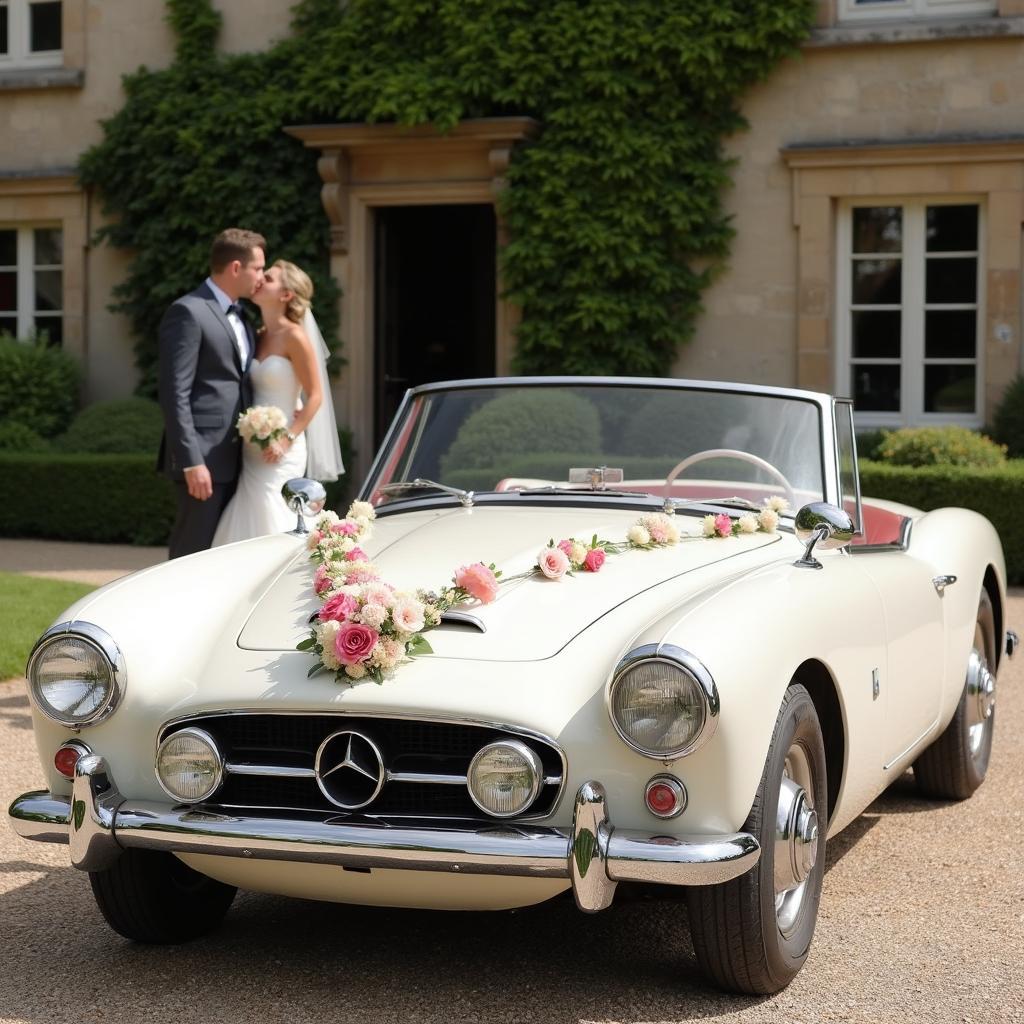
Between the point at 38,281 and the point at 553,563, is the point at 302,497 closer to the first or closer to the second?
the point at 553,563

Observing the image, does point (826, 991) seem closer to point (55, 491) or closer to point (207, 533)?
point (207, 533)

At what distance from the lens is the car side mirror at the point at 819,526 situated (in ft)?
12.5

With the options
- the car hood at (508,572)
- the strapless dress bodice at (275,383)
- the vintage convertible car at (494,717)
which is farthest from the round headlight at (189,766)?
the strapless dress bodice at (275,383)

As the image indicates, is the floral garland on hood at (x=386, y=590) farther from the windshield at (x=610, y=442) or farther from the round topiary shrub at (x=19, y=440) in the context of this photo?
the round topiary shrub at (x=19, y=440)

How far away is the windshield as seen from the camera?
4.46 metres

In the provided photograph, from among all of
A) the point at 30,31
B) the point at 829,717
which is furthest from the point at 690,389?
the point at 30,31

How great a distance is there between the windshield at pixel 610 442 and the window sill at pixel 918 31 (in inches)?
362

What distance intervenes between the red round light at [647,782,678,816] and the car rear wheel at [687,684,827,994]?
19cm

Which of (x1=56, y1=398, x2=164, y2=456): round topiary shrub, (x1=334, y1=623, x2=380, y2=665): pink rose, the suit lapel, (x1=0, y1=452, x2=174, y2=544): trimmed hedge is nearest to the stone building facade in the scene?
(x1=56, y1=398, x2=164, y2=456): round topiary shrub

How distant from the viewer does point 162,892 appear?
3.59 m

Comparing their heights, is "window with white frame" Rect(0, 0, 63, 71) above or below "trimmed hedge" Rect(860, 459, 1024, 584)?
above

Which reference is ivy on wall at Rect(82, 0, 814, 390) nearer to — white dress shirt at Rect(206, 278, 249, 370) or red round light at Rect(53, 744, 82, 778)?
white dress shirt at Rect(206, 278, 249, 370)

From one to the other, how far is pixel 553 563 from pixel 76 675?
1.08m

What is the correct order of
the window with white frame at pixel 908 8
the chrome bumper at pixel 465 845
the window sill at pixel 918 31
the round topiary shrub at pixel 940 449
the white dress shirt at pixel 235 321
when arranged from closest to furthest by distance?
the chrome bumper at pixel 465 845 → the white dress shirt at pixel 235 321 → the round topiary shrub at pixel 940 449 → the window sill at pixel 918 31 → the window with white frame at pixel 908 8
